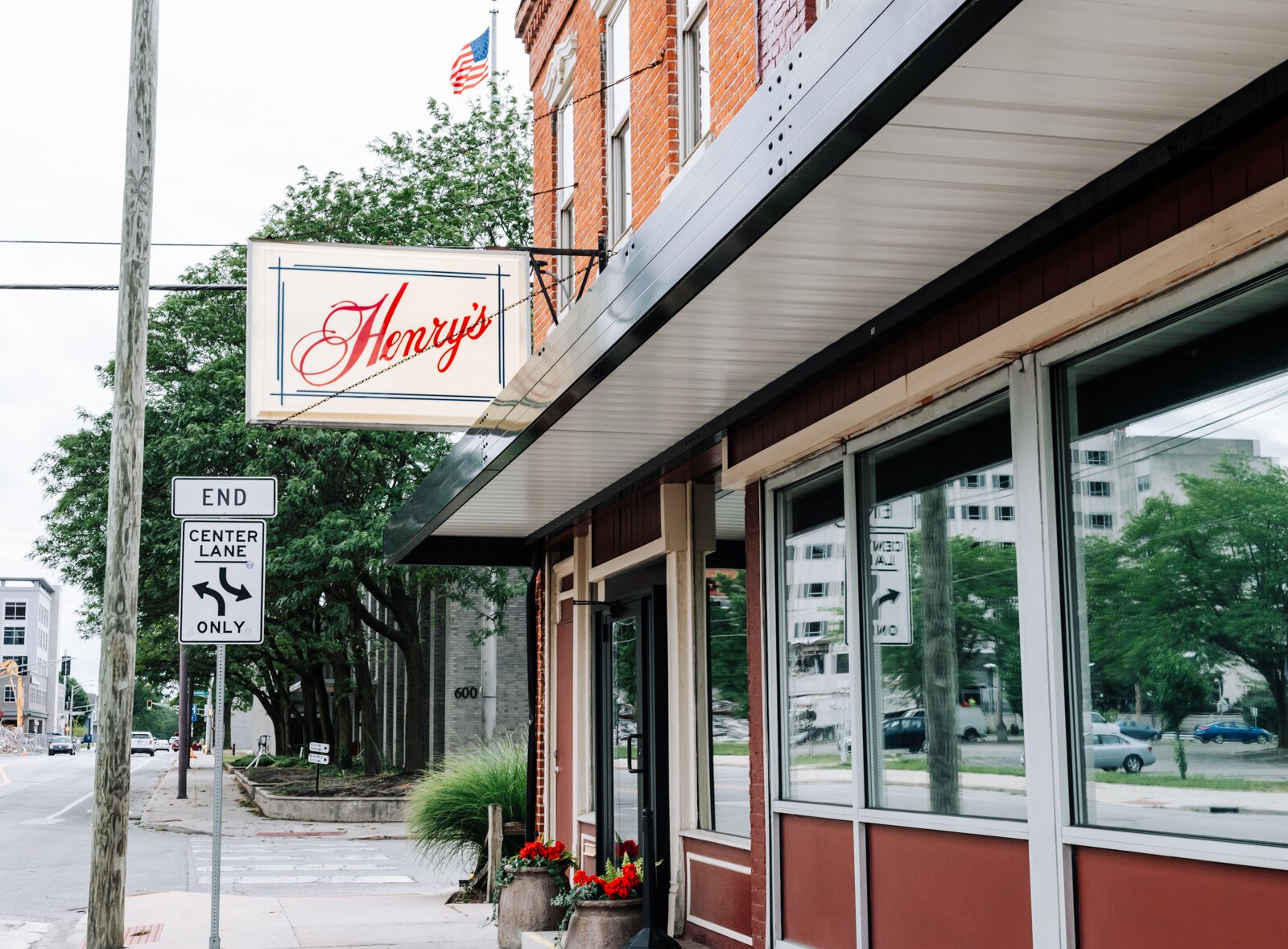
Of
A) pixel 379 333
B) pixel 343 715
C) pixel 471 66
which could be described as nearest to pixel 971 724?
pixel 379 333

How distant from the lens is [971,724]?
632 cm

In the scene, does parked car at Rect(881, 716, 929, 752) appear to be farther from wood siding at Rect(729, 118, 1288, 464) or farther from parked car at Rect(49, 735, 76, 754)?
parked car at Rect(49, 735, 76, 754)

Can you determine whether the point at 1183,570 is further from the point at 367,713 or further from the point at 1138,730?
the point at 367,713

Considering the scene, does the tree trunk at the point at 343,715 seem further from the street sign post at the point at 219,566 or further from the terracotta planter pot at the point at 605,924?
the terracotta planter pot at the point at 605,924

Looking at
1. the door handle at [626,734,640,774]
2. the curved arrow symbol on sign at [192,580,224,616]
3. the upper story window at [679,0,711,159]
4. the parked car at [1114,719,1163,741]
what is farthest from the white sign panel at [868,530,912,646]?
the upper story window at [679,0,711,159]

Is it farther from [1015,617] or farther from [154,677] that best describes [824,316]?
[154,677]

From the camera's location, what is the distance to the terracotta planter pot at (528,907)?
10.9 m

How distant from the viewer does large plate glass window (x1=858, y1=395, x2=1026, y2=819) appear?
607 centimetres

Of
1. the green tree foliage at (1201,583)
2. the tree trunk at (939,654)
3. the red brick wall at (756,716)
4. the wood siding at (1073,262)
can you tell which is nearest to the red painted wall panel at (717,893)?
the red brick wall at (756,716)

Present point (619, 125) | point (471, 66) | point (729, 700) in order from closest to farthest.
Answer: point (729, 700) < point (619, 125) < point (471, 66)

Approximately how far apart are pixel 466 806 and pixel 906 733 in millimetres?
9263

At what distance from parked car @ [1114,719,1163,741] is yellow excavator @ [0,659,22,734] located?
13659 centimetres

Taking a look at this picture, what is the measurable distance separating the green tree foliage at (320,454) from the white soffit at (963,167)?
19.6 m

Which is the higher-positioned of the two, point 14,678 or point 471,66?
point 471,66
